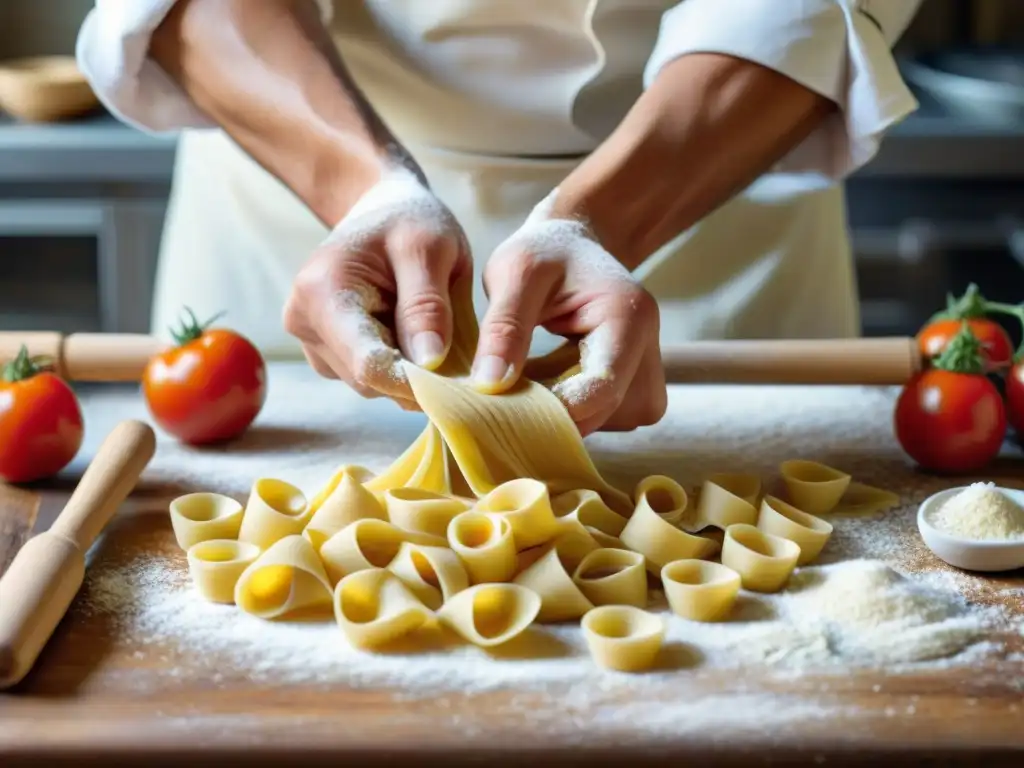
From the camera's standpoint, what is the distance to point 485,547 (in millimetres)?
1059

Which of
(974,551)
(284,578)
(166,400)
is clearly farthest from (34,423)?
(974,551)

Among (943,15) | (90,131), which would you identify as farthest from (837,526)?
(943,15)

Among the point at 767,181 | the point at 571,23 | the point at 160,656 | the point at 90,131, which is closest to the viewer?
the point at 160,656

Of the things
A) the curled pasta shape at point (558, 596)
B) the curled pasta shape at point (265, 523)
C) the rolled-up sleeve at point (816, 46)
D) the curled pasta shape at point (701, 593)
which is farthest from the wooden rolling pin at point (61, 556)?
the rolled-up sleeve at point (816, 46)

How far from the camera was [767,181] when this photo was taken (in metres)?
→ 1.69

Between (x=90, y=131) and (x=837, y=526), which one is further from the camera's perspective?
(x=90, y=131)

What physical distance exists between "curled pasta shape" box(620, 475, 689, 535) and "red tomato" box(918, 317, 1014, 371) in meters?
0.37

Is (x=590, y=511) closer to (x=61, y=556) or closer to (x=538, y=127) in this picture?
(x=61, y=556)

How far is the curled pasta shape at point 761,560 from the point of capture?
1.07 metres

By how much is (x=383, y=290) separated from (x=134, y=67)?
1.49 ft

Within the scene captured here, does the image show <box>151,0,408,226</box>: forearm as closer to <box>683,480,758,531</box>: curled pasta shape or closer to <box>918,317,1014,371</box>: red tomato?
<box>683,480,758,531</box>: curled pasta shape

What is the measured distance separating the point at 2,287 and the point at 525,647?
2.50m

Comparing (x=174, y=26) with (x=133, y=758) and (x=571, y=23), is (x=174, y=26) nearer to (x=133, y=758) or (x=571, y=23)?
(x=571, y=23)

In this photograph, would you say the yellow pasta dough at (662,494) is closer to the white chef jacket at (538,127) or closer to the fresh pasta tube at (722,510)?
the fresh pasta tube at (722,510)
